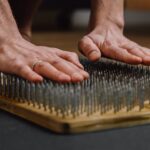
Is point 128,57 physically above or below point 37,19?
above

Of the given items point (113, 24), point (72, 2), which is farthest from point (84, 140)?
point (72, 2)

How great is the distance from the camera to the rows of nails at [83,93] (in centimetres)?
Result: 89

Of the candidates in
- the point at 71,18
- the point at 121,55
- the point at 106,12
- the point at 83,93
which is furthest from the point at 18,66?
the point at 71,18

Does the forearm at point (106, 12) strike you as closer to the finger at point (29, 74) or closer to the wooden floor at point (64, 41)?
the finger at point (29, 74)

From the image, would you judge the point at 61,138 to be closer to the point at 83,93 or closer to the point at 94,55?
the point at 83,93

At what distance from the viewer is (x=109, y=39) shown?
1372mm

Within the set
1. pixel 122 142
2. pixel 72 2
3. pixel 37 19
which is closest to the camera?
pixel 122 142

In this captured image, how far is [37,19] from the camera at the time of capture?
13.3 ft

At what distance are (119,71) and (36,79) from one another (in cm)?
23

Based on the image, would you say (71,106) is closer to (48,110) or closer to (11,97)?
(48,110)

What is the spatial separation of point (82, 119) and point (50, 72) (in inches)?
7.6

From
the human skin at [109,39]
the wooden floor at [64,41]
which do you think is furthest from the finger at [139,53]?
the wooden floor at [64,41]

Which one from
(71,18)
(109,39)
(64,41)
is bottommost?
(71,18)

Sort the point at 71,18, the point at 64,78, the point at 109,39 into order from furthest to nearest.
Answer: the point at 71,18
the point at 109,39
the point at 64,78
